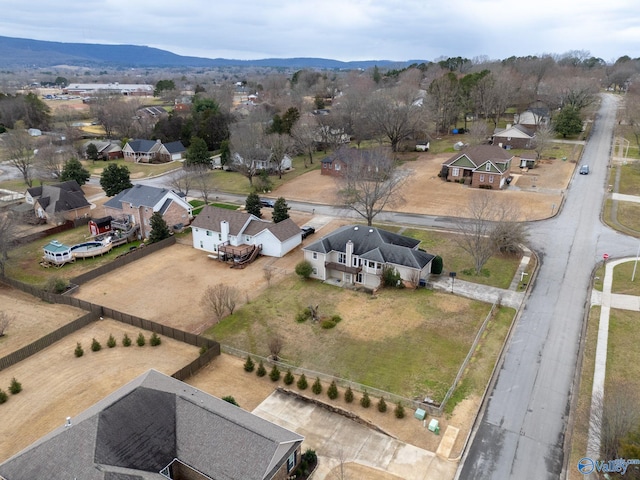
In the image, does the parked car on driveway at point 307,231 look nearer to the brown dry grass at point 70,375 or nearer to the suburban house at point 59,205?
the brown dry grass at point 70,375

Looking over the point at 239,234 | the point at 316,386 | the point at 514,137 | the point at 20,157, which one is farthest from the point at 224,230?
the point at 514,137

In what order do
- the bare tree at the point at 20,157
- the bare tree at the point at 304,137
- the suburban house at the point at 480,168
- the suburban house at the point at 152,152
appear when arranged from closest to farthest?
the suburban house at the point at 480,168, the bare tree at the point at 20,157, the bare tree at the point at 304,137, the suburban house at the point at 152,152

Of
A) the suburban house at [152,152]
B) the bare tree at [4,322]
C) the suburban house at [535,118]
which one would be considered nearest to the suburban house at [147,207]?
the bare tree at [4,322]

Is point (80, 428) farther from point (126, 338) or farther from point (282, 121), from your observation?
point (282, 121)

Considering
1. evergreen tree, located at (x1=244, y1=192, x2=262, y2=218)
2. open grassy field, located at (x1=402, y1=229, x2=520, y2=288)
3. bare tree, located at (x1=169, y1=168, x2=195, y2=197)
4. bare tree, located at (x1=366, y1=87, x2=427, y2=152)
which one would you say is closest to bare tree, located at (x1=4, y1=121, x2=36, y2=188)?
bare tree, located at (x1=169, y1=168, x2=195, y2=197)

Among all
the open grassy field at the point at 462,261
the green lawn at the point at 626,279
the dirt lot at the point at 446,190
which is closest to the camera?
the green lawn at the point at 626,279

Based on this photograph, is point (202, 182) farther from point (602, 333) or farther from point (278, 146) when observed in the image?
point (602, 333)
